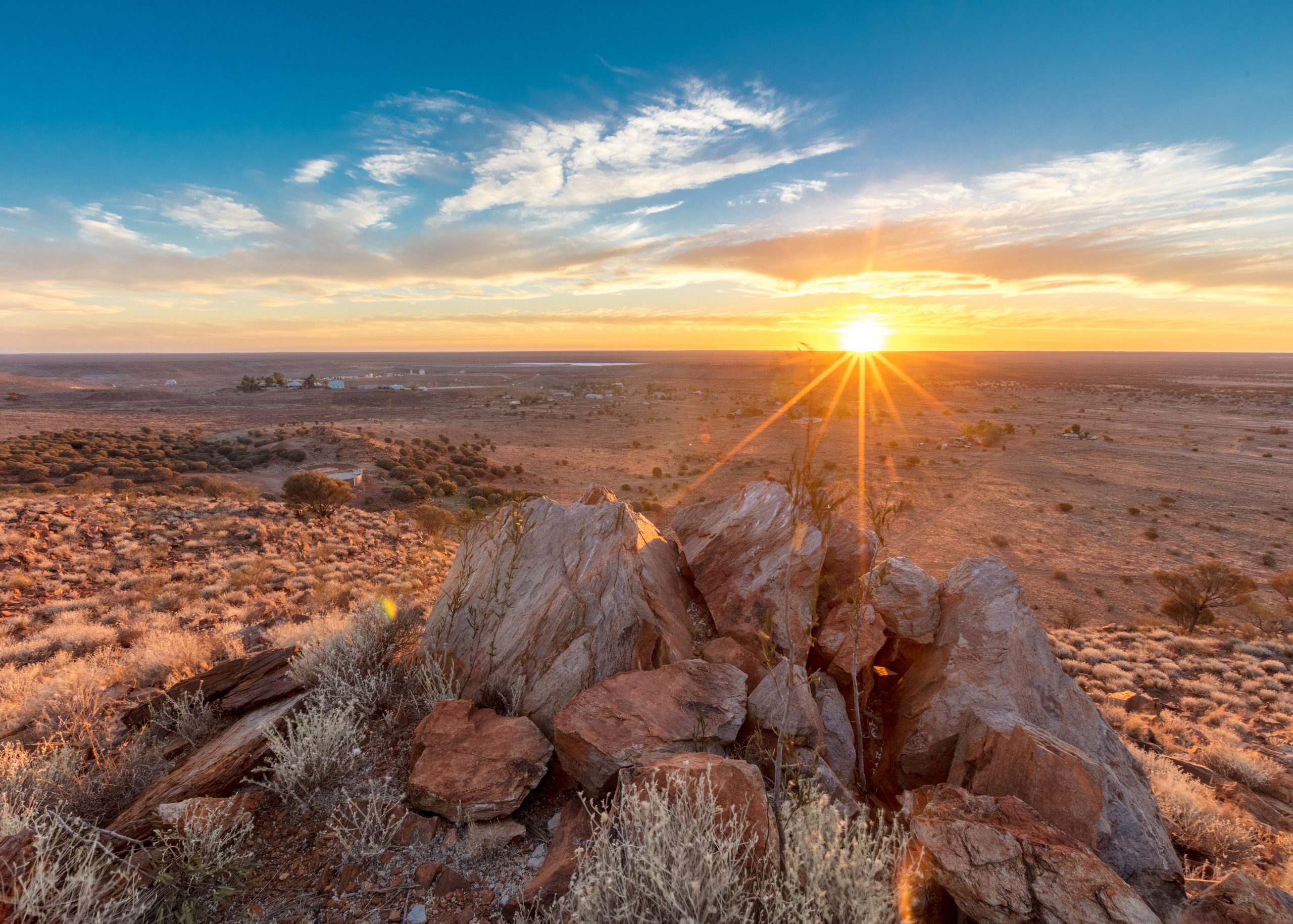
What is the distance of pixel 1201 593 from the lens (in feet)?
54.7

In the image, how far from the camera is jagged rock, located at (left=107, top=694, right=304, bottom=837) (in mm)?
3875

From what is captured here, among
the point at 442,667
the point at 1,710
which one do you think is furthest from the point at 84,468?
the point at 442,667

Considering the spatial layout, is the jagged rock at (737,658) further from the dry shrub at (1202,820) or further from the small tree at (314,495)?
the small tree at (314,495)

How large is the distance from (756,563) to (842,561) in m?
1.38

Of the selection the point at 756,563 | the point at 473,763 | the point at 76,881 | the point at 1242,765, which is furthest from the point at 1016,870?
the point at 1242,765

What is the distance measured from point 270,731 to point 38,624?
930 cm

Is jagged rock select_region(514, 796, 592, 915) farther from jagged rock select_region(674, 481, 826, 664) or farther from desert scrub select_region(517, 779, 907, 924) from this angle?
jagged rock select_region(674, 481, 826, 664)

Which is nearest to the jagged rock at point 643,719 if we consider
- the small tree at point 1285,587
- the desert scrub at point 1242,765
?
the desert scrub at point 1242,765

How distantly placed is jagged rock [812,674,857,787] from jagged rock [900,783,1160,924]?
4.62 feet

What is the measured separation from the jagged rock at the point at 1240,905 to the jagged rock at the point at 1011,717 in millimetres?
603

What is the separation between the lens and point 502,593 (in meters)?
6.16

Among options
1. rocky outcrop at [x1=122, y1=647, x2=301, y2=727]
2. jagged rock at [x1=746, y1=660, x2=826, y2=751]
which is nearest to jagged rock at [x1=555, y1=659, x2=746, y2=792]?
jagged rock at [x1=746, y1=660, x2=826, y2=751]

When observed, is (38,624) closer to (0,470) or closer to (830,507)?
(830,507)

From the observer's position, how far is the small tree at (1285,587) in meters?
17.1
